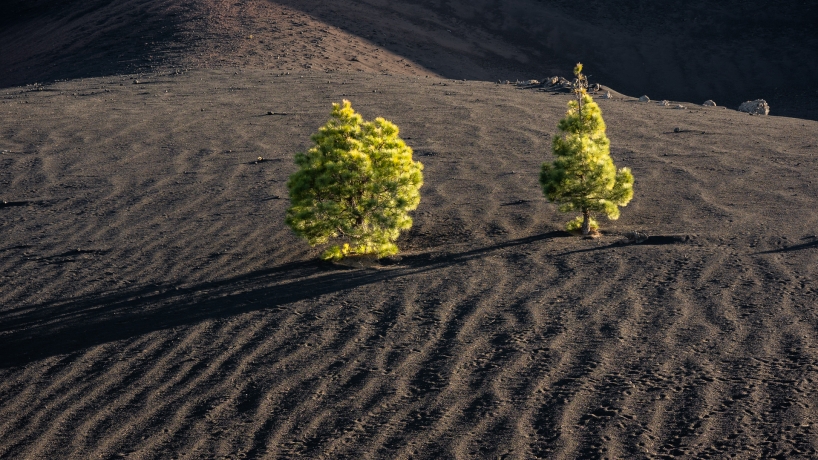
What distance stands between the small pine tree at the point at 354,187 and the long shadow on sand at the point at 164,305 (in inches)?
20.2

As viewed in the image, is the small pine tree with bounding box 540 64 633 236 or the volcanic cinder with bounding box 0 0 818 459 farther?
the small pine tree with bounding box 540 64 633 236

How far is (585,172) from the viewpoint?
12.1 meters

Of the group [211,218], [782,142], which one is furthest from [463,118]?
[211,218]

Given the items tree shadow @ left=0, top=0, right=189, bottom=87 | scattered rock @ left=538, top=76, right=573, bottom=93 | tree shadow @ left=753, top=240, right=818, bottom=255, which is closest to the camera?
tree shadow @ left=753, top=240, right=818, bottom=255

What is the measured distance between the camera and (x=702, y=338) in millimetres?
8523

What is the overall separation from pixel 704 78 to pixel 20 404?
35.0 m

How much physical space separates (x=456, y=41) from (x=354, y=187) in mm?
28137

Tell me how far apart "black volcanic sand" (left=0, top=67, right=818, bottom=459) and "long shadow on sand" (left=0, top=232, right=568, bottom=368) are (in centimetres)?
4

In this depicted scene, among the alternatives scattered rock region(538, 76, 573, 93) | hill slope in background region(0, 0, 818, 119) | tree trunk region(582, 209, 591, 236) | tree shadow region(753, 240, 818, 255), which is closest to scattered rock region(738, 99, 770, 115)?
hill slope in background region(0, 0, 818, 119)

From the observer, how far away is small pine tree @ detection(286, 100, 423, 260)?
1136cm

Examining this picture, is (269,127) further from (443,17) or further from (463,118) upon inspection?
(443,17)

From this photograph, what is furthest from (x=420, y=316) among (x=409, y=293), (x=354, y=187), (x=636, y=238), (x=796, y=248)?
(x=796, y=248)

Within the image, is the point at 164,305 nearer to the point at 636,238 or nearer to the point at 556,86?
the point at 636,238

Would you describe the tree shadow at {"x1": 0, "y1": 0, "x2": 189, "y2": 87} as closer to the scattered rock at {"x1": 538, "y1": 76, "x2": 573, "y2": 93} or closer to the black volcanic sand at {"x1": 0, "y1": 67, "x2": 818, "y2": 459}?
the scattered rock at {"x1": 538, "y1": 76, "x2": 573, "y2": 93}
